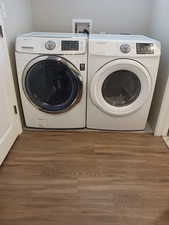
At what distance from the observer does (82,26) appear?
2.05 meters

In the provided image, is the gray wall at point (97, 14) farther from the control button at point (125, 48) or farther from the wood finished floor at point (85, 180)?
the wood finished floor at point (85, 180)

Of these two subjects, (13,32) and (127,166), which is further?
(13,32)

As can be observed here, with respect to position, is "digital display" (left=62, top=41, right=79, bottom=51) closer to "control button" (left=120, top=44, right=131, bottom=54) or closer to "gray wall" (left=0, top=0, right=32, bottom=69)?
"control button" (left=120, top=44, right=131, bottom=54)

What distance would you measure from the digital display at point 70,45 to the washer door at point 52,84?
96mm

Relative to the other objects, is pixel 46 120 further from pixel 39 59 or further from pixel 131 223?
pixel 131 223

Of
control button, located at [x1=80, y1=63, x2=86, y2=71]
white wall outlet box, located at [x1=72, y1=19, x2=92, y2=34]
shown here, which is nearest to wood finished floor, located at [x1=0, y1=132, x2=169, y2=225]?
control button, located at [x1=80, y1=63, x2=86, y2=71]

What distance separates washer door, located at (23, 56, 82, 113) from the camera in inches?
56.9

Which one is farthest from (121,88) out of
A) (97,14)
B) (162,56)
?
(97,14)

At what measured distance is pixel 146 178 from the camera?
49.5 inches

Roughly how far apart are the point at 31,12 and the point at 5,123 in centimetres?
139

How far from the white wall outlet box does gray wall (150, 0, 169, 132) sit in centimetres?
72

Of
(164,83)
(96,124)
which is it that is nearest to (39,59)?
(96,124)

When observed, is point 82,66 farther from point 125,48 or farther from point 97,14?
point 97,14

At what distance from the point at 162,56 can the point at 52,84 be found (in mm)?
1055
